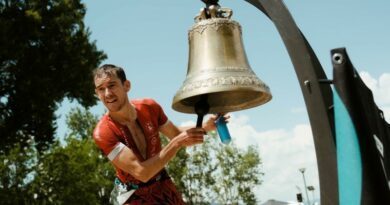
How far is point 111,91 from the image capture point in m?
4.30

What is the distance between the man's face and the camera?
169 inches

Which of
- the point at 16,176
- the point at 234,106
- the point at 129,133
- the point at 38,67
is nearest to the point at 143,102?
the point at 129,133

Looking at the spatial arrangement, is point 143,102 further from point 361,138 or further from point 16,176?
point 16,176

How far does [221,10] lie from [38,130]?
18.1 m

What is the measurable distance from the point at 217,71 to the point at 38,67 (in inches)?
675

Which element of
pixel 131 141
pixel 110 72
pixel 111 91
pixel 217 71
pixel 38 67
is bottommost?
pixel 131 141

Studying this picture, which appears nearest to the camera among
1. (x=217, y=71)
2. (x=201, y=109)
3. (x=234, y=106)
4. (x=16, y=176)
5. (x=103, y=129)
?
(x=217, y=71)

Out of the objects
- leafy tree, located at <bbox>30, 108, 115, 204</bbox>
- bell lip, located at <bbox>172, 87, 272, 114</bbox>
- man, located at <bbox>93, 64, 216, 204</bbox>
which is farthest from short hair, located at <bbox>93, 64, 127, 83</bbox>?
leafy tree, located at <bbox>30, 108, 115, 204</bbox>

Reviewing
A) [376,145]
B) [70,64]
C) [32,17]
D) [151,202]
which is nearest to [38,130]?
[70,64]

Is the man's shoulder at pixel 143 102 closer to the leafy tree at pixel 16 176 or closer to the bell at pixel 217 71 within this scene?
the bell at pixel 217 71

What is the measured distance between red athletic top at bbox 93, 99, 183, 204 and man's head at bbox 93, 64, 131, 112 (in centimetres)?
21

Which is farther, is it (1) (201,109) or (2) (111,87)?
(2) (111,87)

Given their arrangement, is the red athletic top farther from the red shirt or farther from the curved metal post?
the curved metal post

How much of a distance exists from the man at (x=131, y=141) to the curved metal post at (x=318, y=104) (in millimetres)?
1478
